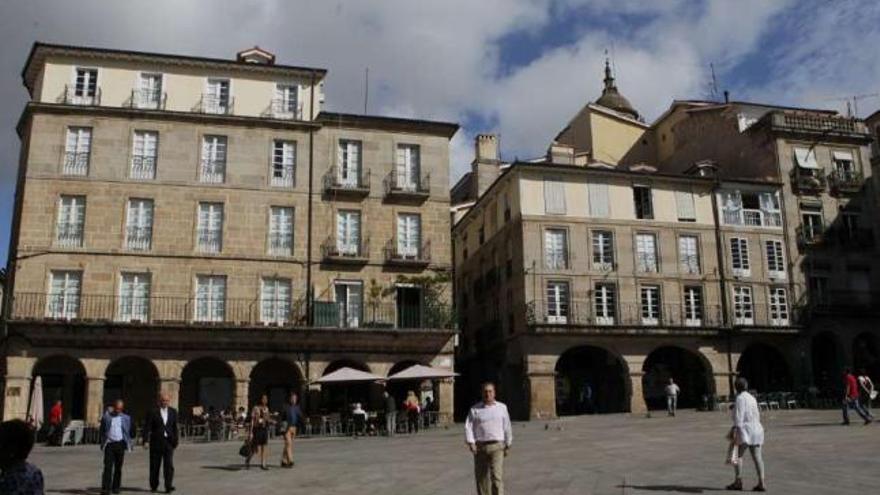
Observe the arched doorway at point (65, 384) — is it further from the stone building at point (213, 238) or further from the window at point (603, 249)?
the window at point (603, 249)

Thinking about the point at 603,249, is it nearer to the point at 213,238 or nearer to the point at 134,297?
the point at 213,238

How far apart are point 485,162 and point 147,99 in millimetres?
21690

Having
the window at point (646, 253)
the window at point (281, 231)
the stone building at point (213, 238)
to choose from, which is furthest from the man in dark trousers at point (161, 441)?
the window at point (646, 253)

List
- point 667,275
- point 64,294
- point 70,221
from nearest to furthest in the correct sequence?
1. point 64,294
2. point 70,221
3. point 667,275

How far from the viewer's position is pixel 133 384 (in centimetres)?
3244

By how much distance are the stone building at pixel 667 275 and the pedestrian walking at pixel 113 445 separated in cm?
2425

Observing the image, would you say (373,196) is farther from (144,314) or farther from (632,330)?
(632,330)

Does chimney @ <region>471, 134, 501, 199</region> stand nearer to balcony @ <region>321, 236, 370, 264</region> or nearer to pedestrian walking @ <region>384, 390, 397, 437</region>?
balcony @ <region>321, 236, 370, 264</region>

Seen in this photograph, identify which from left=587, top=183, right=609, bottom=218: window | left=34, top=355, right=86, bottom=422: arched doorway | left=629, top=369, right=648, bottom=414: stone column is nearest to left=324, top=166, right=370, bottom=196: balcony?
left=587, top=183, right=609, bottom=218: window

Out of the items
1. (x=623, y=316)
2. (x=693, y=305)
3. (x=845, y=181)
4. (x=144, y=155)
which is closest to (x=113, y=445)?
(x=144, y=155)

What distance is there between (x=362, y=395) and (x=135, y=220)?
11408 mm

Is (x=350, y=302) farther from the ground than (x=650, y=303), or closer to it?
closer to it

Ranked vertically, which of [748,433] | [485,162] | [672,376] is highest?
[485,162]

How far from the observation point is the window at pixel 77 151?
33.0 metres
